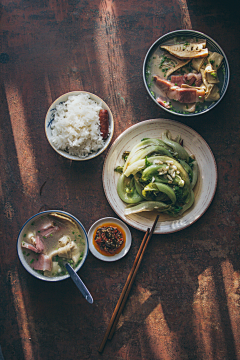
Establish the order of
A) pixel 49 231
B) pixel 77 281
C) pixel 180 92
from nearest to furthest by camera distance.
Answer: pixel 77 281 → pixel 180 92 → pixel 49 231

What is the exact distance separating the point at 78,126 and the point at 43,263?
1.56 meters

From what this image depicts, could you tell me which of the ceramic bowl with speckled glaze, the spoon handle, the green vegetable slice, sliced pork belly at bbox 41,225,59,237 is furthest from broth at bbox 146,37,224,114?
the spoon handle

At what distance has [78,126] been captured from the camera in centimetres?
265

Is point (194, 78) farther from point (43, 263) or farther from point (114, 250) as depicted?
point (43, 263)

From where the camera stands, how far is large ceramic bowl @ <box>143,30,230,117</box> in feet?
8.82

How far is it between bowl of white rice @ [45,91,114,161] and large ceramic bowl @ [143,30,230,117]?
1.86ft

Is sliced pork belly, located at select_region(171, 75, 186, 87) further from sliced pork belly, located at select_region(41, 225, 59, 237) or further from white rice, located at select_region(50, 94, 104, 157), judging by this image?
sliced pork belly, located at select_region(41, 225, 59, 237)

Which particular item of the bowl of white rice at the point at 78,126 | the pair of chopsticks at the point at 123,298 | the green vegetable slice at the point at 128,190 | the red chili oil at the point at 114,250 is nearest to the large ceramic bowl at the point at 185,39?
the bowl of white rice at the point at 78,126

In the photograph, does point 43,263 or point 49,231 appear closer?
point 43,263

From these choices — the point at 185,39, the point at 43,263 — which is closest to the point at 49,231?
the point at 43,263

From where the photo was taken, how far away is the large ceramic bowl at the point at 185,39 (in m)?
2.69

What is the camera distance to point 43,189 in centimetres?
299

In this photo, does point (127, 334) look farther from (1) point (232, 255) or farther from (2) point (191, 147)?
(2) point (191, 147)

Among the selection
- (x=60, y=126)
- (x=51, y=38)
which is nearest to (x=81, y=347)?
(x=60, y=126)
